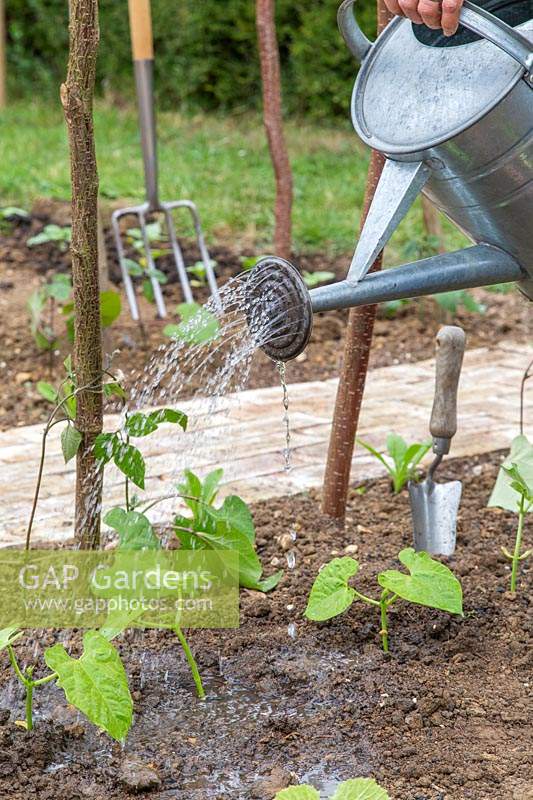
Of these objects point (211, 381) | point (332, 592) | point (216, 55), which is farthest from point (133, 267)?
point (216, 55)

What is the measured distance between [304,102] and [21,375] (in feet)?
18.4

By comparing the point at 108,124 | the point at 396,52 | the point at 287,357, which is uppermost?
the point at 396,52

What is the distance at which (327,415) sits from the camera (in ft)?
10.9

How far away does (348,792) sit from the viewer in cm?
141

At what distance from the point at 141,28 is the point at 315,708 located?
3028mm

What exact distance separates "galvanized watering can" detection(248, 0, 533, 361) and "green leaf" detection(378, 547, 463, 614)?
41 centimetres

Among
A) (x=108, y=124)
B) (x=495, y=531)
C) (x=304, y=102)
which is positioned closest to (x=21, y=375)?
(x=495, y=531)

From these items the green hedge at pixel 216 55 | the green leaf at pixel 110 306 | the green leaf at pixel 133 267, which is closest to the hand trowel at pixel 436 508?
the green leaf at pixel 110 306

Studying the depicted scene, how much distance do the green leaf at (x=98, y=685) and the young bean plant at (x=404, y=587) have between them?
39 centimetres

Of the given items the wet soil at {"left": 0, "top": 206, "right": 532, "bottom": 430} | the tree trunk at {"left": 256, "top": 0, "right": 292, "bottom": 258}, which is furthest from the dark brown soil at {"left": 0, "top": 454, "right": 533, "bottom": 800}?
the tree trunk at {"left": 256, "top": 0, "right": 292, "bottom": 258}

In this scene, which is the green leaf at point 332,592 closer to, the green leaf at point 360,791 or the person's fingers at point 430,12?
the green leaf at point 360,791

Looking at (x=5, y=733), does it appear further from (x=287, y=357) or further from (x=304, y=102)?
(x=304, y=102)

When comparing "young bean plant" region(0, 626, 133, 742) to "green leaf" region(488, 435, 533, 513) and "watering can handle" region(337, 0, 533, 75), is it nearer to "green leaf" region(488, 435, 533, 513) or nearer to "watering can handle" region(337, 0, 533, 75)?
"green leaf" region(488, 435, 533, 513)

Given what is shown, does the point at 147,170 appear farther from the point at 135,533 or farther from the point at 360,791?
the point at 360,791
